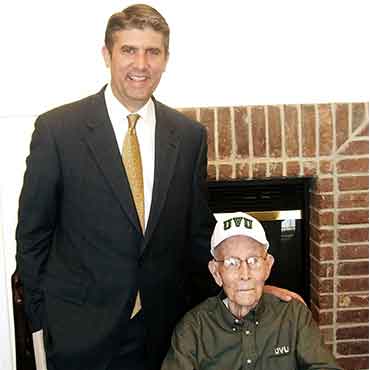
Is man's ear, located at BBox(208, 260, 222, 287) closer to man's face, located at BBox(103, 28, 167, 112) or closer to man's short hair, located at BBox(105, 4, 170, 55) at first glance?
man's face, located at BBox(103, 28, 167, 112)

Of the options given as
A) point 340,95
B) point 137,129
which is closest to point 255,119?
point 340,95

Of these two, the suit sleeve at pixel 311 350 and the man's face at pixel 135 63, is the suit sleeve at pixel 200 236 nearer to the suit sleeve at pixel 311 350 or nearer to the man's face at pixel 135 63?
the man's face at pixel 135 63

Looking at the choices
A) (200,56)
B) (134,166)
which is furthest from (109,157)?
(200,56)

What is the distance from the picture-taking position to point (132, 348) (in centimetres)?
191

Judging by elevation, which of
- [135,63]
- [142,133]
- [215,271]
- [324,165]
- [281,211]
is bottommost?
[215,271]

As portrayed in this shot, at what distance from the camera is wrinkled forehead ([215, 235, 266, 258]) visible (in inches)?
71.6

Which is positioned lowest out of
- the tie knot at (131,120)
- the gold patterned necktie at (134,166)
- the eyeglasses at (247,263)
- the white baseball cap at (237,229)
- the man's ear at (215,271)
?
the man's ear at (215,271)

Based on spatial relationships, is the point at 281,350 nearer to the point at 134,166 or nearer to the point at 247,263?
the point at 247,263

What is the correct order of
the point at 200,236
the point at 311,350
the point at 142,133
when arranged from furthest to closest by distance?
the point at 200,236, the point at 142,133, the point at 311,350

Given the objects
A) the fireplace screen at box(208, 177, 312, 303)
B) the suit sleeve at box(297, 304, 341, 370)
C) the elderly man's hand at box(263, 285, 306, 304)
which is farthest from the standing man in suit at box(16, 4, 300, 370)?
the fireplace screen at box(208, 177, 312, 303)

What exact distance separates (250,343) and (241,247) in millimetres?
281

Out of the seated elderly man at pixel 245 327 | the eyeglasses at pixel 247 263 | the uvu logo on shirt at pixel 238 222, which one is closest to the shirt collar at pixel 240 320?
the seated elderly man at pixel 245 327

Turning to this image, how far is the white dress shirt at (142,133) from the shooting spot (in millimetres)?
1843

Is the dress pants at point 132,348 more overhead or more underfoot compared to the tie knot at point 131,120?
more underfoot
